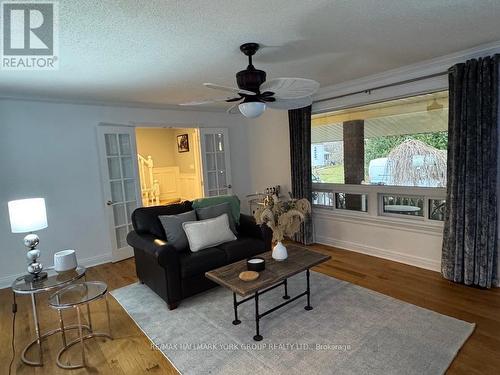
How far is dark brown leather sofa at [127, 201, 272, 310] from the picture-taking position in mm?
2760

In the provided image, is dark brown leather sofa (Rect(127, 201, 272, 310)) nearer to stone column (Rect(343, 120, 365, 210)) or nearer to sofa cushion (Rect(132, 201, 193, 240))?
sofa cushion (Rect(132, 201, 193, 240))

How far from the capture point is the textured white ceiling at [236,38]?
5.92 ft

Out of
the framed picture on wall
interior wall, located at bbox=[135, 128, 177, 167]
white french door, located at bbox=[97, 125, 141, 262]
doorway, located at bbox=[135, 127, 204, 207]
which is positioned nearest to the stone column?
white french door, located at bbox=[97, 125, 141, 262]

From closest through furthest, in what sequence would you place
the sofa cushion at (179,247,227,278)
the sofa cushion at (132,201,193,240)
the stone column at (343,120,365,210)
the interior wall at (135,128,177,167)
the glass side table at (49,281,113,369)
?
the glass side table at (49,281,113,369) < the sofa cushion at (179,247,227,278) < the sofa cushion at (132,201,193,240) < the stone column at (343,120,365,210) < the interior wall at (135,128,177,167)

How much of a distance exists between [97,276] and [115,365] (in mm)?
2028

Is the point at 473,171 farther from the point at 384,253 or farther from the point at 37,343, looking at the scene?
the point at 37,343

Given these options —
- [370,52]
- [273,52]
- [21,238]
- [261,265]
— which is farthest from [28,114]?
[370,52]

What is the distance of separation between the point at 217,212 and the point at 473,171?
9.13ft

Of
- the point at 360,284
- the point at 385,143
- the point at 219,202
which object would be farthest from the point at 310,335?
the point at 385,143

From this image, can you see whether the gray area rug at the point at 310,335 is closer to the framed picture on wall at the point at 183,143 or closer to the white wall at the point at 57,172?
the white wall at the point at 57,172

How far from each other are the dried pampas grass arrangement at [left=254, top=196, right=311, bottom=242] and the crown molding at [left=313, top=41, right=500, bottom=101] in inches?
→ 81.8

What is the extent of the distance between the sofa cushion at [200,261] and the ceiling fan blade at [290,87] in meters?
1.74

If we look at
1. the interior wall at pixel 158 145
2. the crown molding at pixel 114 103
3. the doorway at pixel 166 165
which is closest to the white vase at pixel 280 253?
the crown molding at pixel 114 103

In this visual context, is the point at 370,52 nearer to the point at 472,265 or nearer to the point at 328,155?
the point at 328,155
